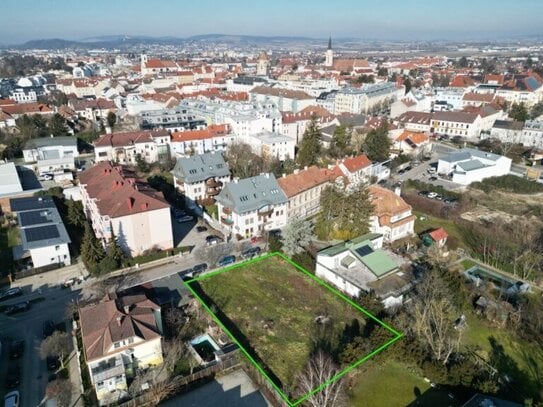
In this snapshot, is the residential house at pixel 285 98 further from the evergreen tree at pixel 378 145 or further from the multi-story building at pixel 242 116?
the evergreen tree at pixel 378 145

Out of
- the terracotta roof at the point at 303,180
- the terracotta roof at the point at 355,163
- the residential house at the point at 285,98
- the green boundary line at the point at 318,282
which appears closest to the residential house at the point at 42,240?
the green boundary line at the point at 318,282

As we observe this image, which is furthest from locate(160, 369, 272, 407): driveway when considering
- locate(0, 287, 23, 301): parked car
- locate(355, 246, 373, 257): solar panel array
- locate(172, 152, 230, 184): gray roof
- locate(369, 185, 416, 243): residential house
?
locate(172, 152, 230, 184): gray roof

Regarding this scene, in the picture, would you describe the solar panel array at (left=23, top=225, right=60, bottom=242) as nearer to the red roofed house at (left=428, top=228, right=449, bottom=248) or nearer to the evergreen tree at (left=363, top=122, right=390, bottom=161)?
the red roofed house at (left=428, top=228, right=449, bottom=248)

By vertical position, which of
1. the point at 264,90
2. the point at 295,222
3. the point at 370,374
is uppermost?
the point at 264,90

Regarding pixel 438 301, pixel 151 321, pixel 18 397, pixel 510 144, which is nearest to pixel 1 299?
pixel 18 397

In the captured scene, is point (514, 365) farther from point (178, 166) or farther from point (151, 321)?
point (178, 166)

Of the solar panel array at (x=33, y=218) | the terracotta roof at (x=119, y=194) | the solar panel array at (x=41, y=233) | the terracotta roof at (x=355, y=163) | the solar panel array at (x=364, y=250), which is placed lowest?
the solar panel array at (x=364, y=250)

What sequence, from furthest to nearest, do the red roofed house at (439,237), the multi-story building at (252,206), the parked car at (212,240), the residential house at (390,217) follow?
1. the multi-story building at (252,206)
2. the residential house at (390,217)
3. the parked car at (212,240)
4. the red roofed house at (439,237)

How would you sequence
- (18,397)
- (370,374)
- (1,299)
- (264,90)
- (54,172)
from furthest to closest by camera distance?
(264,90)
(54,172)
(1,299)
(370,374)
(18,397)
